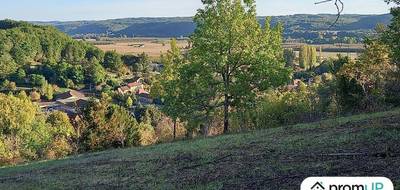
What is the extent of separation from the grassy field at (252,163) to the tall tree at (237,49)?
8.80 m

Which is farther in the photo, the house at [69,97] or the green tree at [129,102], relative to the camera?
the house at [69,97]

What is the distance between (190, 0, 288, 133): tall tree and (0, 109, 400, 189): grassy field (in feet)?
28.9

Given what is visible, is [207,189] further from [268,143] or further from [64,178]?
[64,178]

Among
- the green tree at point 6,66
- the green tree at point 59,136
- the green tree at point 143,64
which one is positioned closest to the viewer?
the green tree at point 59,136

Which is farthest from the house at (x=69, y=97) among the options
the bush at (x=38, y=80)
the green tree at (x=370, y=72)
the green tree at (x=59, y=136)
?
the green tree at (x=370, y=72)

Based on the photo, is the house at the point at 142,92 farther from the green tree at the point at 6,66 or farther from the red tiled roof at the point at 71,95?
the green tree at the point at 6,66

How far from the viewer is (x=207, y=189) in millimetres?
9562

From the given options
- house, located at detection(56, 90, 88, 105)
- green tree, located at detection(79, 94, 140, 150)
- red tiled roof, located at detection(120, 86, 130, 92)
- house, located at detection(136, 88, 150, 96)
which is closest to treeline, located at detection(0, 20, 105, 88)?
house, located at detection(56, 90, 88, 105)

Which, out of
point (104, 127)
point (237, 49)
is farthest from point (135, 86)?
point (237, 49)

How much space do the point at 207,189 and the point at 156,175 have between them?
9.13ft

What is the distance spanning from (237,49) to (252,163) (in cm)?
1476

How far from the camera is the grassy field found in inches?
373

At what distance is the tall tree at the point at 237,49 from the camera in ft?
82.4

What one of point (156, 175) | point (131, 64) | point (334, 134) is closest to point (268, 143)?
point (334, 134)
